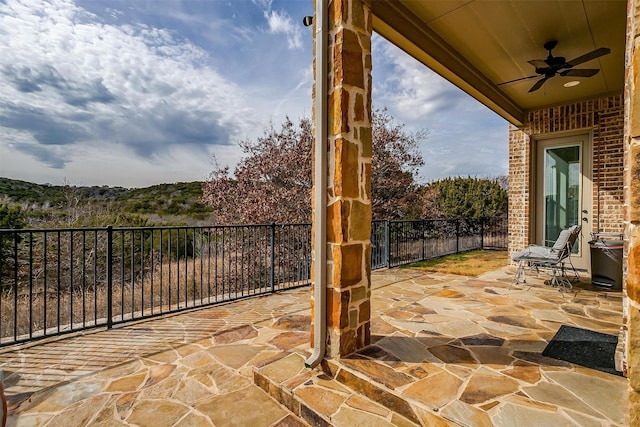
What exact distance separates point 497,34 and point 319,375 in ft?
11.3

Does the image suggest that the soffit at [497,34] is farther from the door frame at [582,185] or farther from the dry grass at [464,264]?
the dry grass at [464,264]

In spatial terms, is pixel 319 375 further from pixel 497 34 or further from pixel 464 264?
pixel 464 264

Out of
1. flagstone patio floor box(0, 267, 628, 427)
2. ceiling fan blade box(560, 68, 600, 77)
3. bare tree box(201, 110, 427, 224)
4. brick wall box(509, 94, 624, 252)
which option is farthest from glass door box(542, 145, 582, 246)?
bare tree box(201, 110, 427, 224)

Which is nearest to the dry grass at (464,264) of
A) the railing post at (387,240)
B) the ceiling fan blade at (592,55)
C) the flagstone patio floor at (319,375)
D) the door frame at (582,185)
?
the railing post at (387,240)

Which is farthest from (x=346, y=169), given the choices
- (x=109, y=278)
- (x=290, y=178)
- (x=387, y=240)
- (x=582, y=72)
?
(x=290, y=178)

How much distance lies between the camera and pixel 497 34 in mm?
2934

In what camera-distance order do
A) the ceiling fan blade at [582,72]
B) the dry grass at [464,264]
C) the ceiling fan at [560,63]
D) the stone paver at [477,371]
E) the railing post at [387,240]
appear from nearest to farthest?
the stone paver at [477,371] < the ceiling fan at [560,63] < the ceiling fan blade at [582,72] < the dry grass at [464,264] < the railing post at [387,240]

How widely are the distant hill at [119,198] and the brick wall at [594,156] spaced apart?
831 cm

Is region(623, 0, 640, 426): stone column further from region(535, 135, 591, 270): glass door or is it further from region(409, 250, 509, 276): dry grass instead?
region(535, 135, 591, 270): glass door

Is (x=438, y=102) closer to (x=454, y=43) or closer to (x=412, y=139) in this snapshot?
(x=412, y=139)

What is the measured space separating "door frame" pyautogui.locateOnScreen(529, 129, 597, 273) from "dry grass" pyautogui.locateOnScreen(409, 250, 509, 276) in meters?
0.97

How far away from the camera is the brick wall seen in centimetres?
423

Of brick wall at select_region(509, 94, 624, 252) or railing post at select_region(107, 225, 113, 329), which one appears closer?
railing post at select_region(107, 225, 113, 329)

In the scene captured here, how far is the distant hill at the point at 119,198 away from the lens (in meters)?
8.37
